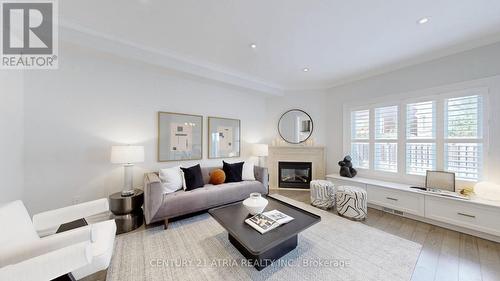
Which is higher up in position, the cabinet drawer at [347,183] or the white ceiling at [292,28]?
the white ceiling at [292,28]

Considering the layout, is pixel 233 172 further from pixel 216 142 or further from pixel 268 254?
pixel 268 254

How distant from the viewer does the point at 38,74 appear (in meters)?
2.31

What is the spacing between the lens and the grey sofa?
2336 mm

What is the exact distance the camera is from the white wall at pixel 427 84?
234 centimetres

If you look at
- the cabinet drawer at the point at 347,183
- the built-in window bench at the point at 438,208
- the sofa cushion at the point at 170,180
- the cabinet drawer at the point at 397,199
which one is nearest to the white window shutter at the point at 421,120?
the built-in window bench at the point at 438,208

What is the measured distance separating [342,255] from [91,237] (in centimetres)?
236

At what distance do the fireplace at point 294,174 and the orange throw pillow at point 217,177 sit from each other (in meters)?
1.81

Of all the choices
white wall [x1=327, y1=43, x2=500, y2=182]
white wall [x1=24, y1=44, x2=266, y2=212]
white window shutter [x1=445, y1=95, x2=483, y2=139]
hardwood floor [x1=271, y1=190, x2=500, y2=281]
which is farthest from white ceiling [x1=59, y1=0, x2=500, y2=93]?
hardwood floor [x1=271, y1=190, x2=500, y2=281]

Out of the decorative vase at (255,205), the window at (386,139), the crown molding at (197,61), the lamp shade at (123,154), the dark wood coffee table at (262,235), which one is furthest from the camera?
the window at (386,139)

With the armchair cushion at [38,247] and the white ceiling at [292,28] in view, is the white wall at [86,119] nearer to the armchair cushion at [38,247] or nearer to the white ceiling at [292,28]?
the white ceiling at [292,28]

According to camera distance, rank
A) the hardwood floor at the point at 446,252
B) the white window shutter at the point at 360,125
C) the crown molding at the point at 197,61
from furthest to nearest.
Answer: the white window shutter at the point at 360,125, the crown molding at the point at 197,61, the hardwood floor at the point at 446,252

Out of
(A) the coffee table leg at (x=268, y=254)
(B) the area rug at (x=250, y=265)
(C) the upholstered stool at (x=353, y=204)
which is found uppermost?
(C) the upholstered stool at (x=353, y=204)

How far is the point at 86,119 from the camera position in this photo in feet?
8.47

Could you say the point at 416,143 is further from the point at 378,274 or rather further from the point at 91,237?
the point at 91,237
